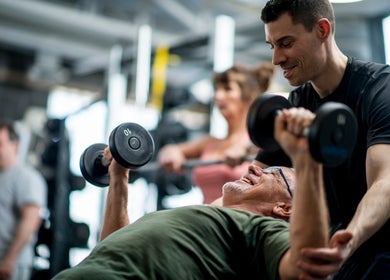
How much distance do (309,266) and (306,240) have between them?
5 centimetres

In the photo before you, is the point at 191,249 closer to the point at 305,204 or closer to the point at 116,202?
the point at 305,204

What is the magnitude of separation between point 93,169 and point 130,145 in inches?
8.3

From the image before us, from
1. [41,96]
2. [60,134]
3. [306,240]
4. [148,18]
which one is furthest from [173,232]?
[41,96]

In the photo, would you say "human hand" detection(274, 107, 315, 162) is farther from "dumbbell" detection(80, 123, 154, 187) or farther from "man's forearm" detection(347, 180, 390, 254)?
"dumbbell" detection(80, 123, 154, 187)

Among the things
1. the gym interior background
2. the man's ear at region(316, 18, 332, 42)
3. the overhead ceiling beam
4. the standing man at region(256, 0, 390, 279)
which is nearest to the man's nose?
the standing man at region(256, 0, 390, 279)

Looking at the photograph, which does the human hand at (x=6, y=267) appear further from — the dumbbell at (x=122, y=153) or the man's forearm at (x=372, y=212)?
the man's forearm at (x=372, y=212)

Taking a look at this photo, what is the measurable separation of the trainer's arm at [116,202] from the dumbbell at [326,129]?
709 millimetres

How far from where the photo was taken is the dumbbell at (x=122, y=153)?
1883mm

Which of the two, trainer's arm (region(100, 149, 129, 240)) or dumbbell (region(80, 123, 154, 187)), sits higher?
dumbbell (region(80, 123, 154, 187))

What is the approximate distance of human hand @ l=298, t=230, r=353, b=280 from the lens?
123cm

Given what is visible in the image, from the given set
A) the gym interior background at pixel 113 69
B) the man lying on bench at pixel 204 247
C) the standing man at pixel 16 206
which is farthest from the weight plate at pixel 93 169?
the standing man at pixel 16 206

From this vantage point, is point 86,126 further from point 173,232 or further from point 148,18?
point 173,232

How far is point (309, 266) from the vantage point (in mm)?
1231

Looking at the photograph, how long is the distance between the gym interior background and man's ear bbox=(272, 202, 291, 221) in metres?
1.89
